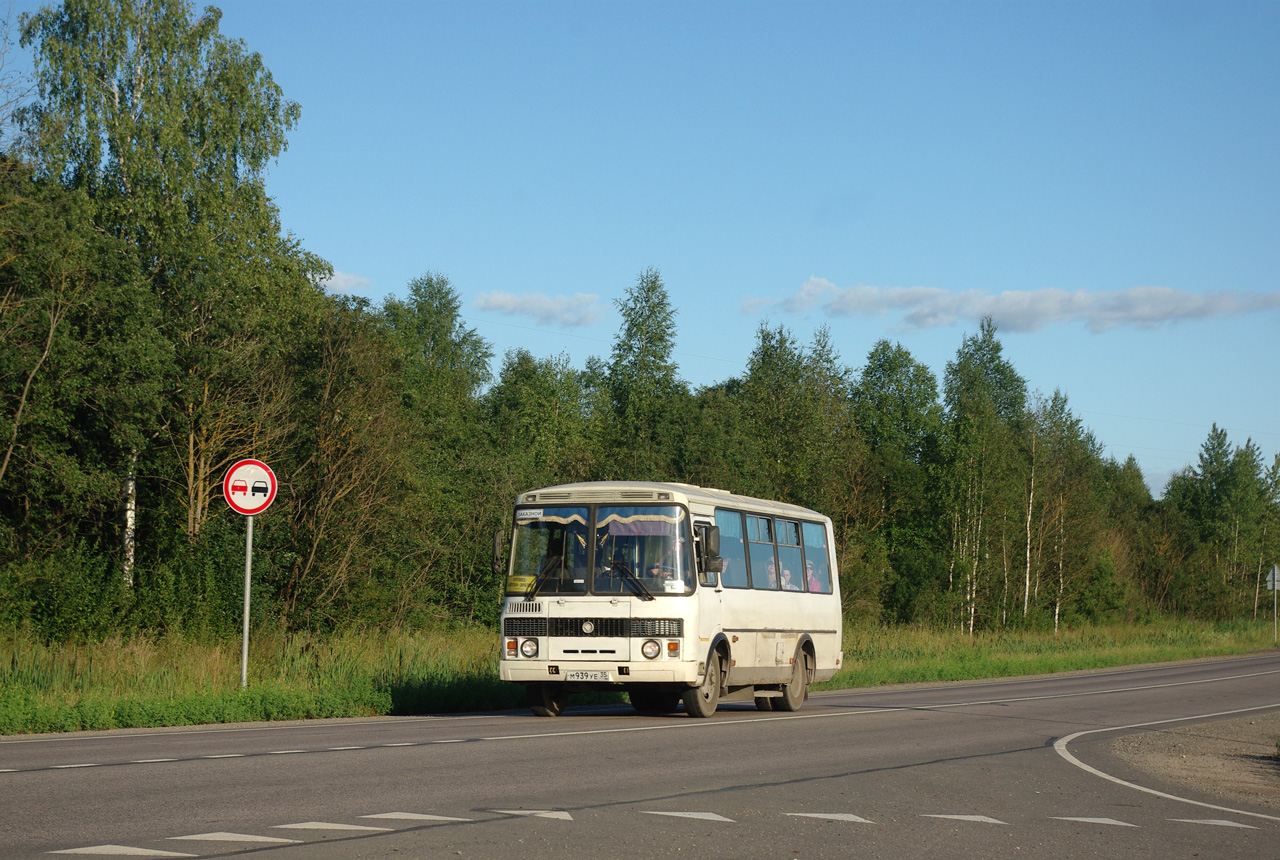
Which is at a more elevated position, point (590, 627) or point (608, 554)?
point (608, 554)

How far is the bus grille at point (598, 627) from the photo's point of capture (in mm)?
16828

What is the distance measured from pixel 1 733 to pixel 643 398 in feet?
174

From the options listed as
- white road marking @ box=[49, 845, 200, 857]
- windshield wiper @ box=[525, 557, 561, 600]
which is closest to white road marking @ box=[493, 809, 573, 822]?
white road marking @ box=[49, 845, 200, 857]

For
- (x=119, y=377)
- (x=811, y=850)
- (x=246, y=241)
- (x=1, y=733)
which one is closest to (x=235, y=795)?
(x=811, y=850)

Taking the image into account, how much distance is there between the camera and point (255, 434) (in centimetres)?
3191

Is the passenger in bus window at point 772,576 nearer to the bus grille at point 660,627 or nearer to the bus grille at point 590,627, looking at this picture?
the bus grille at point 660,627

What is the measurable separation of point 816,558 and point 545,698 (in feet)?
21.5

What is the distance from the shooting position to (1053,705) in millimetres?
23047

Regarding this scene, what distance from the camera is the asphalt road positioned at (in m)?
7.59

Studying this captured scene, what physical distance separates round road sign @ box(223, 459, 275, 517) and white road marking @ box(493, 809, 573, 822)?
9898 mm

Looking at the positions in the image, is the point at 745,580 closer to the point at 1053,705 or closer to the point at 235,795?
the point at 1053,705

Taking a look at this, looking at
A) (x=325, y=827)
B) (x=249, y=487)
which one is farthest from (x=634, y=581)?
(x=325, y=827)

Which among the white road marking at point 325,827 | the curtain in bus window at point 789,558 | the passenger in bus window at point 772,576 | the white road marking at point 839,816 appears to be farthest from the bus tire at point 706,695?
the white road marking at point 325,827

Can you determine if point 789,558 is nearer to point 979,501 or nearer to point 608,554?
point 608,554
